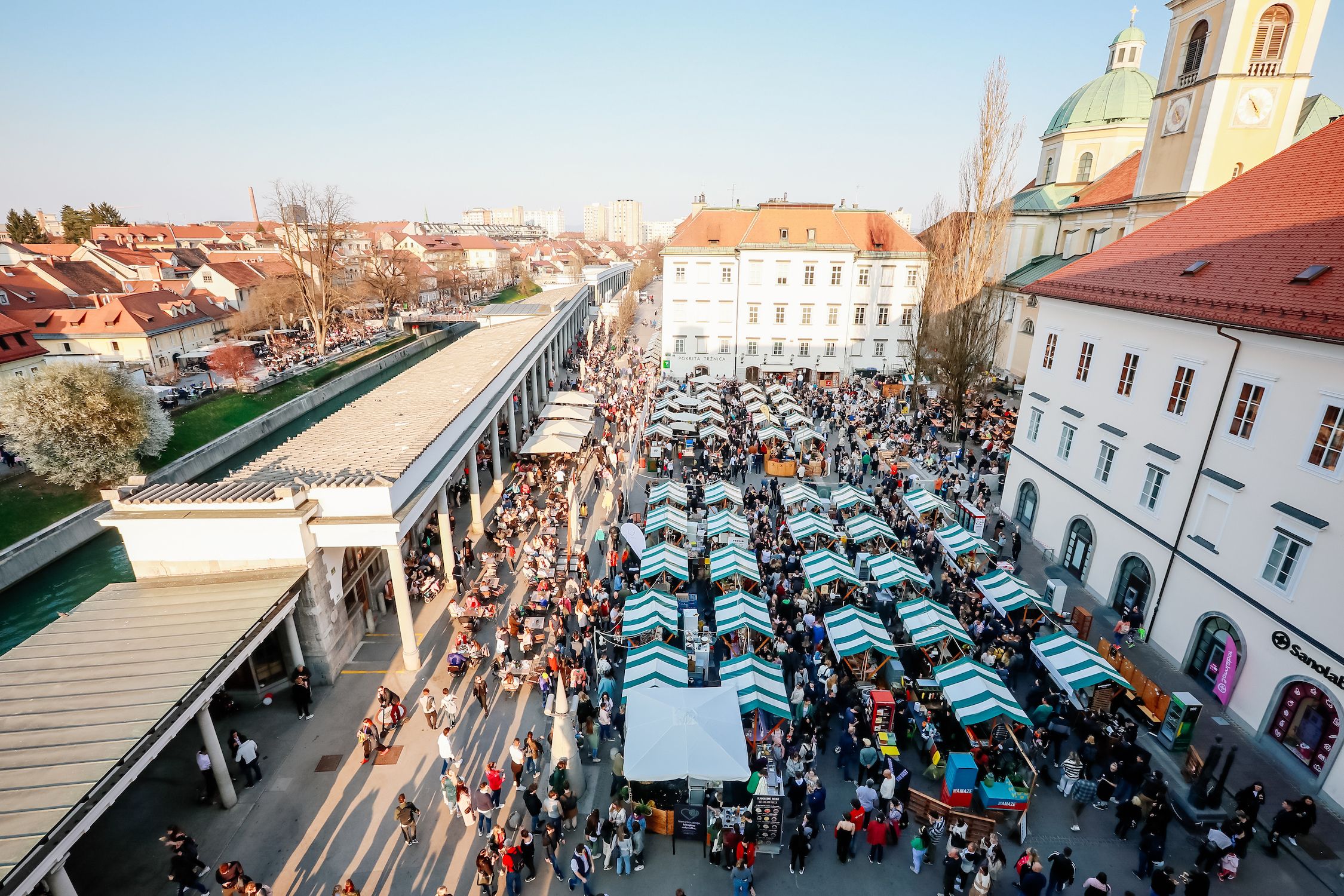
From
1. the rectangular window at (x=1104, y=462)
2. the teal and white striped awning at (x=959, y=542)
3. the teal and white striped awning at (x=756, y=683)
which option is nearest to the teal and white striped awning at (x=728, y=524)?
the teal and white striped awning at (x=756, y=683)

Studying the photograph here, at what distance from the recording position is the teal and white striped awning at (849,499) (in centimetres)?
2036

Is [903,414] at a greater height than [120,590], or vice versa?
[120,590]

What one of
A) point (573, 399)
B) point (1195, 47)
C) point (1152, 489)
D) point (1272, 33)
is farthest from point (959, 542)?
point (1195, 47)

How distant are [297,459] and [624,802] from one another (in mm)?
11273

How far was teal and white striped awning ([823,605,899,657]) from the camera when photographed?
12953 millimetres

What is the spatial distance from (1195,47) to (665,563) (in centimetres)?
2778

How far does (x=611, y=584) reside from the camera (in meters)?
16.6

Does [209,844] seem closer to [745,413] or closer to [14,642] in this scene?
[14,642]

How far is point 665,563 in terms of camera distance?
1602 cm

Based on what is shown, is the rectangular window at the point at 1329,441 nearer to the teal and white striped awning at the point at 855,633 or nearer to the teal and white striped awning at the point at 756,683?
the teal and white striped awning at the point at 855,633

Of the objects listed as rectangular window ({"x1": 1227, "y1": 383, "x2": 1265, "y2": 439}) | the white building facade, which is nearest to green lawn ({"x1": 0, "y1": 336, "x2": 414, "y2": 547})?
the white building facade

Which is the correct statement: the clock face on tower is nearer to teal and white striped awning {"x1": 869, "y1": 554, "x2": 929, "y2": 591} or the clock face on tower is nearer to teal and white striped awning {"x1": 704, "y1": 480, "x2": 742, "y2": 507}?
teal and white striped awning {"x1": 869, "y1": 554, "x2": 929, "y2": 591}

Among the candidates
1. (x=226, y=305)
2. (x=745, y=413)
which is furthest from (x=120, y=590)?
(x=226, y=305)

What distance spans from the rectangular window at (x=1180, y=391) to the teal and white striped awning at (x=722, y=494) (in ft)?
38.9
